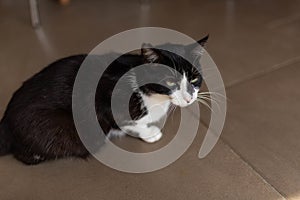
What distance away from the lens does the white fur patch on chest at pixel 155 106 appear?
4.55ft

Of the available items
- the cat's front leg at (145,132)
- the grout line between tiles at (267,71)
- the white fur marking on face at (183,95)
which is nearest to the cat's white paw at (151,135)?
the cat's front leg at (145,132)

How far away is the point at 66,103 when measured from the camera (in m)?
1.38

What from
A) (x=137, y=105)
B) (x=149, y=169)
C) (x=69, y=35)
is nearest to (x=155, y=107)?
(x=137, y=105)

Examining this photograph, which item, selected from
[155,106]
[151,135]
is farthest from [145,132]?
[155,106]

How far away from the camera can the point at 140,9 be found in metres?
2.28

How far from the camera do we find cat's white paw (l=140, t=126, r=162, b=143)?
1534 mm

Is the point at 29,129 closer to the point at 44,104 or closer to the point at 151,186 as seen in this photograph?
the point at 44,104

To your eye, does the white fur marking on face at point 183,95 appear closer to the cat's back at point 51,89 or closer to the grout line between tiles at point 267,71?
the cat's back at point 51,89

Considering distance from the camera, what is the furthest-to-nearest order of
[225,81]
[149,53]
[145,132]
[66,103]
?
[225,81] < [145,132] < [66,103] < [149,53]

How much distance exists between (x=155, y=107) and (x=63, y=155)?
0.34 meters

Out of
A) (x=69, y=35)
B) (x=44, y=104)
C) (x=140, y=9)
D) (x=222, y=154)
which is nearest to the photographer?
(x=44, y=104)

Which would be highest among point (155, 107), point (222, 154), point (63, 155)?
point (155, 107)

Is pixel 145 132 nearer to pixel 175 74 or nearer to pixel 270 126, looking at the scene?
pixel 175 74

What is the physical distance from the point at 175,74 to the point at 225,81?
56cm
